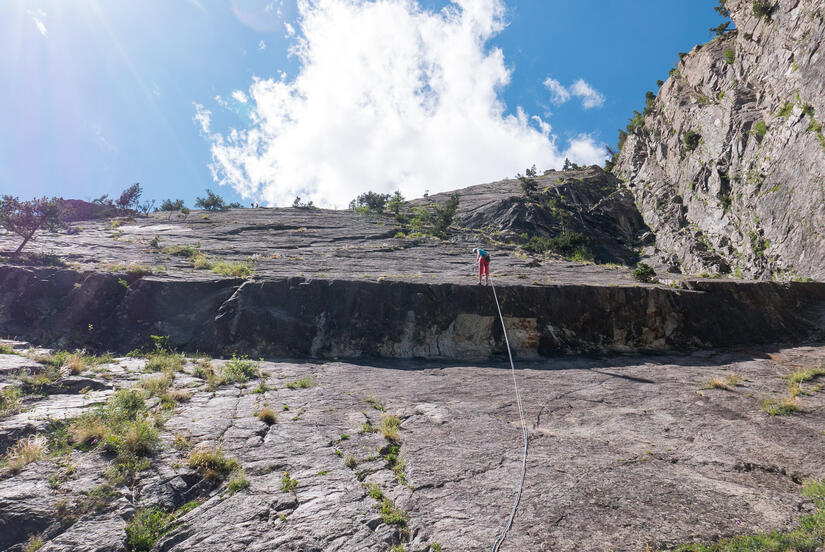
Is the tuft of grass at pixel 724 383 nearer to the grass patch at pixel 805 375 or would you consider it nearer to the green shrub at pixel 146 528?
the grass patch at pixel 805 375

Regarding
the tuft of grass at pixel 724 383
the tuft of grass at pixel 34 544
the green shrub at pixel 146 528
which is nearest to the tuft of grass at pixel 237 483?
the green shrub at pixel 146 528

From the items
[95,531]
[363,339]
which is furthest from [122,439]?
[363,339]

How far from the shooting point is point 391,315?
15.0 m

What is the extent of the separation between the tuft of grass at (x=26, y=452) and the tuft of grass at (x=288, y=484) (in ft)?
14.0

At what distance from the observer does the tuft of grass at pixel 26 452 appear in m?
6.36

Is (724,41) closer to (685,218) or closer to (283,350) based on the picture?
(685,218)

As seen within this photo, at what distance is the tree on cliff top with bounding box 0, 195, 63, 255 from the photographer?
66.5ft

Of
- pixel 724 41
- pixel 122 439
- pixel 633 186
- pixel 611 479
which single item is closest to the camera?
pixel 611 479

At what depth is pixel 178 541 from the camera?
5.36m

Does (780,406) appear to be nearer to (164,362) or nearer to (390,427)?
(390,427)

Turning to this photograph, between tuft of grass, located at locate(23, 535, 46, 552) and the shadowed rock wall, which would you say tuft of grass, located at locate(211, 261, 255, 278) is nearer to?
the shadowed rock wall

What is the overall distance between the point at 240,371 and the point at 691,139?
144 feet

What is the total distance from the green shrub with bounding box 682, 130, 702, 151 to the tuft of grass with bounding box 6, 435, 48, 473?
47.2 m

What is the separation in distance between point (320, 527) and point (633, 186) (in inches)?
2197
